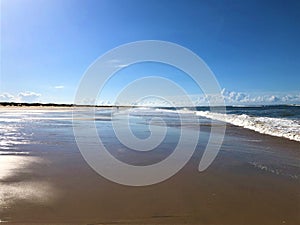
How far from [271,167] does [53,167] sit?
576 centimetres

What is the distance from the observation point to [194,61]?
16.2 metres

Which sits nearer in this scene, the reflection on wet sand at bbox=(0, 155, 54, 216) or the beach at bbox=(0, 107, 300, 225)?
the beach at bbox=(0, 107, 300, 225)

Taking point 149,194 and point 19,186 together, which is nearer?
point 149,194

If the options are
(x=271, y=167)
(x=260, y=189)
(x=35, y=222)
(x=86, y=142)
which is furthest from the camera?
(x=86, y=142)

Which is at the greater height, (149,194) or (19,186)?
(19,186)

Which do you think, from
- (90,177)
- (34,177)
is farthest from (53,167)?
(90,177)

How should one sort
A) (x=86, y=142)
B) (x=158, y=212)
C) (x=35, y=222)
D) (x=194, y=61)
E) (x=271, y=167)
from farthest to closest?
1. (x=194, y=61)
2. (x=86, y=142)
3. (x=271, y=167)
4. (x=158, y=212)
5. (x=35, y=222)

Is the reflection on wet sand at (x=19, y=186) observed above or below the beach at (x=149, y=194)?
above

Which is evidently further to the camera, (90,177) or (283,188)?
(90,177)

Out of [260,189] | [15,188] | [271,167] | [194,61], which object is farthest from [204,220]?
[194,61]

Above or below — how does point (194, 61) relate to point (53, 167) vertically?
above

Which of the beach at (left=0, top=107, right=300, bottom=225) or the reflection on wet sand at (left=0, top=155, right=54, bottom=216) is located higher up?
the reflection on wet sand at (left=0, top=155, right=54, bottom=216)

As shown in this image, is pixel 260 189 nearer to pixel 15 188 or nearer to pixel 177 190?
pixel 177 190

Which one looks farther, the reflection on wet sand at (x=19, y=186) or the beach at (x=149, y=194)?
the reflection on wet sand at (x=19, y=186)
